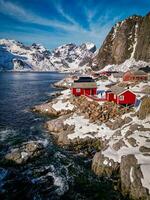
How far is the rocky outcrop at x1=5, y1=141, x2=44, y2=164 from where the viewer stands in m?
33.1

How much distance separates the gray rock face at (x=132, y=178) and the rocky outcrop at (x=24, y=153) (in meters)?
13.5

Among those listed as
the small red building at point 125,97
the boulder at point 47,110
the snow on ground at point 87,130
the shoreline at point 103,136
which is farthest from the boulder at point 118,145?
the boulder at point 47,110

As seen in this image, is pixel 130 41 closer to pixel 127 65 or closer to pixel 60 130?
pixel 127 65

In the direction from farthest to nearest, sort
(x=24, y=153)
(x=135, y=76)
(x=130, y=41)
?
(x=130, y=41) → (x=135, y=76) → (x=24, y=153)

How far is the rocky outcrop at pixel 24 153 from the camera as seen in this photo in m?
33.1

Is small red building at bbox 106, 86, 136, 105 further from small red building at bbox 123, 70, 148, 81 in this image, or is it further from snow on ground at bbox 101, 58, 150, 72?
snow on ground at bbox 101, 58, 150, 72

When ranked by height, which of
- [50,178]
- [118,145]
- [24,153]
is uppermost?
[118,145]

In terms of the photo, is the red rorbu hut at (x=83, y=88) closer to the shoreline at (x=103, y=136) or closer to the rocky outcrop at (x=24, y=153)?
the shoreline at (x=103, y=136)

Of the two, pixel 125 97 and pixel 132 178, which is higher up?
pixel 125 97

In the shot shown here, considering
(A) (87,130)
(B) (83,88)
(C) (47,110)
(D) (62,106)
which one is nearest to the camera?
(A) (87,130)

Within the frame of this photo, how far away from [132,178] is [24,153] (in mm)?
16226

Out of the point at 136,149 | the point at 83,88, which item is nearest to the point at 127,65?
the point at 83,88

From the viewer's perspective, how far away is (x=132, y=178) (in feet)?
85.5

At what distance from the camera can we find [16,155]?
33812 mm
